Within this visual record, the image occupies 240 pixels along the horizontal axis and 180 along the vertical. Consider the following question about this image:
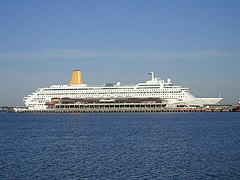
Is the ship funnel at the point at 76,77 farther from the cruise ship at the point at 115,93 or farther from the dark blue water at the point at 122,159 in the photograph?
the dark blue water at the point at 122,159

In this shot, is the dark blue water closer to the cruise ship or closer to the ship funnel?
the cruise ship

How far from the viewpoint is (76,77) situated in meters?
126

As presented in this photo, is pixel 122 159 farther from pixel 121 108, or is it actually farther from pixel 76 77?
pixel 76 77

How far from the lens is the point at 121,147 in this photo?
109 feet

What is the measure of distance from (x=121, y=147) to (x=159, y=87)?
269ft

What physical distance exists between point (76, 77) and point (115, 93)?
1518 centimetres

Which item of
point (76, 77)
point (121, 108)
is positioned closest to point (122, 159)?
point (121, 108)

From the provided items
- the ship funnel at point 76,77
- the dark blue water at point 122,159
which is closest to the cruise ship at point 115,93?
the ship funnel at point 76,77

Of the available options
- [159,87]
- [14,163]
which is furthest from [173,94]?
[14,163]

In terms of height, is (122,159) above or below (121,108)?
below

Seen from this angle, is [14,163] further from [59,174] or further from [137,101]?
[137,101]

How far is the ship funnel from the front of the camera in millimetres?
125494

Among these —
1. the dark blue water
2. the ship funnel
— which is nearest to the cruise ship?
the ship funnel

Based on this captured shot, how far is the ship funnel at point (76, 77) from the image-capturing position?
125494 millimetres
